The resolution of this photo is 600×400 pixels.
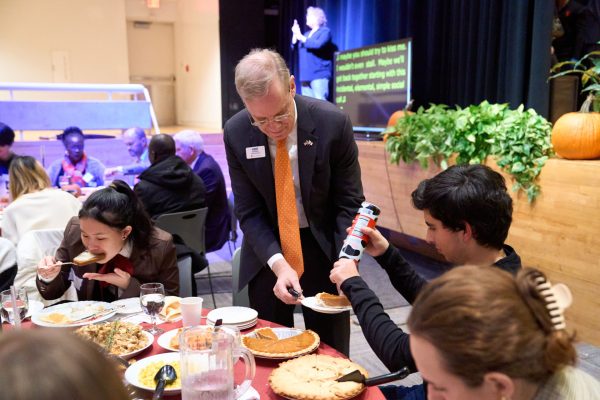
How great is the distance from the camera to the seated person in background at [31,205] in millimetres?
3023

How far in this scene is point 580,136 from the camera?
10.4 ft

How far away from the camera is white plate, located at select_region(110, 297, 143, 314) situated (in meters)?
1.78

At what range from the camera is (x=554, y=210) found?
3297mm

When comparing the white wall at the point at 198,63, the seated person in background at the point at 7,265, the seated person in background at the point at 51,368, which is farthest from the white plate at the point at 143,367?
the white wall at the point at 198,63

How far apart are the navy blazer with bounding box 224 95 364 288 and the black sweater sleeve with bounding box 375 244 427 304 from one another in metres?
0.42

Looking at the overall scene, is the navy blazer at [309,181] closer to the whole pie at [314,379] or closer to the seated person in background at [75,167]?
the whole pie at [314,379]

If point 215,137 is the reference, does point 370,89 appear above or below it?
above

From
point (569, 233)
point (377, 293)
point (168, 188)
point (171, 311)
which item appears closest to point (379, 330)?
point (171, 311)

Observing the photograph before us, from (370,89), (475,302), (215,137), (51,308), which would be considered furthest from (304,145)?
(215,137)

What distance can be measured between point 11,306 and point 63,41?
467 inches

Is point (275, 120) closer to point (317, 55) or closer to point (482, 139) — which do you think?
point (482, 139)

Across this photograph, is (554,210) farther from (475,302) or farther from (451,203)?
(475,302)

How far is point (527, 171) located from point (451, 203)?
219 cm

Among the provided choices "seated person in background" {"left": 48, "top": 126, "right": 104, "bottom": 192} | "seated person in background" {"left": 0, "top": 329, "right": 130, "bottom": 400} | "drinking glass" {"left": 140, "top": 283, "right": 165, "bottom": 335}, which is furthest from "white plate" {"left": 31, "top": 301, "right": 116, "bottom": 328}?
"seated person in background" {"left": 48, "top": 126, "right": 104, "bottom": 192}
